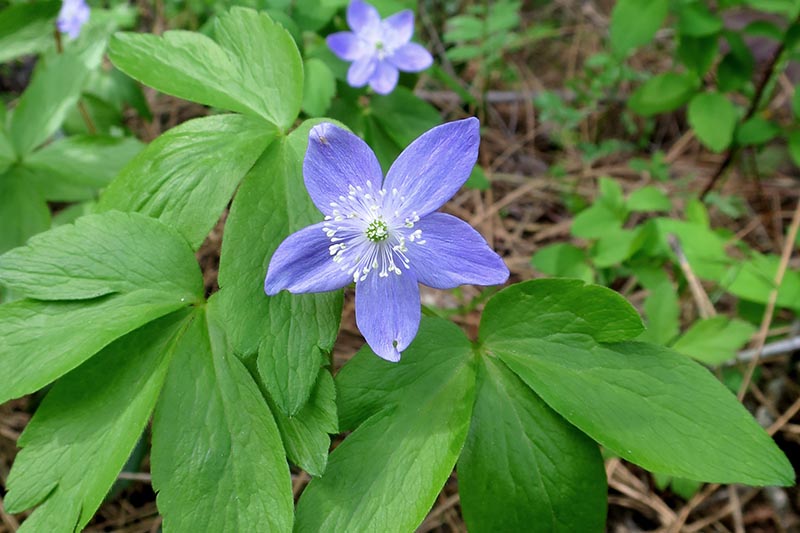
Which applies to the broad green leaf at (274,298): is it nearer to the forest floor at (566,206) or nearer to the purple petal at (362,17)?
the forest floor at (566,206)

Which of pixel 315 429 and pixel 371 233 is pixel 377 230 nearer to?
pixel 371 233

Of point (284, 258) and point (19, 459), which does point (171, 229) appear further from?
point (19, 459)

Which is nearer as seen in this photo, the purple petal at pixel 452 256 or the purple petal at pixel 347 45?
the purple petal at pixel 452 256

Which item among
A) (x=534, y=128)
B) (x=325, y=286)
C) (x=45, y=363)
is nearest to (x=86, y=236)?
(x=45, y=363)

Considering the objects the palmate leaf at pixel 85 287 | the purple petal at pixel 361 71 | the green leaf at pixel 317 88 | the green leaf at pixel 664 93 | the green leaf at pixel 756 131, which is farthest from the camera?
the green leaf at pixel 664 93

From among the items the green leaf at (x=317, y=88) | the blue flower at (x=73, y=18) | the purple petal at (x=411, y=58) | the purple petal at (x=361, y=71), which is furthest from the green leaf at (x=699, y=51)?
the blue flower at (x=73, y=18)

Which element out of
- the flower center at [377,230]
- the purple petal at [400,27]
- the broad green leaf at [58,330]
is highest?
the purple petal at [400,27]
